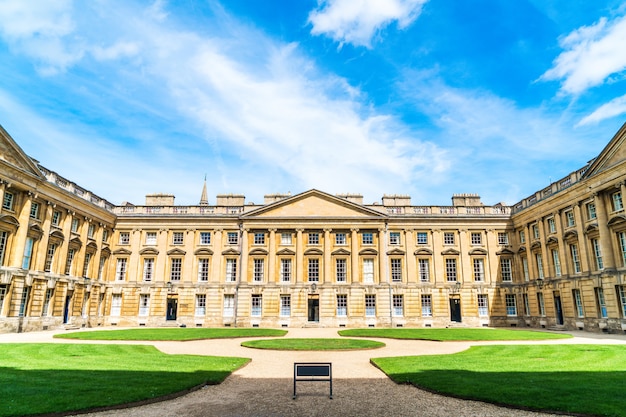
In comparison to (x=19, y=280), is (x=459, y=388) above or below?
below

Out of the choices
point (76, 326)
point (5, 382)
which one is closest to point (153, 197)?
point (76, 326)

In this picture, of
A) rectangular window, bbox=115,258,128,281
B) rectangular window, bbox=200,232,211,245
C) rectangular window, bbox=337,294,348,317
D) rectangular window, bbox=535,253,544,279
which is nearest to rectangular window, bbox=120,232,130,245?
rectangular window, bbox=115,258,128,281

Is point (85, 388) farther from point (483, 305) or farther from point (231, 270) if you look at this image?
point (483, 305)

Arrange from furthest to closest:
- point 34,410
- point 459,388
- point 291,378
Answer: point 291,378 < point 459,388 < point 34,410

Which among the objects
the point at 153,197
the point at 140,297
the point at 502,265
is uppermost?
the point at 153,197

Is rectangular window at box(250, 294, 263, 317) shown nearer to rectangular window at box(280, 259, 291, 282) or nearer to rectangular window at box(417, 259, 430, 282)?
rectangular window at box(280, 259, 291, 282)

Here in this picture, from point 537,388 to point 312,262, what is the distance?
31261mm

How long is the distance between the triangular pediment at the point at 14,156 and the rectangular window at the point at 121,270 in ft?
46.6

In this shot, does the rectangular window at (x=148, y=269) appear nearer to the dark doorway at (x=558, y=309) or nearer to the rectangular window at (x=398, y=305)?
the rectangular window at (x=398, y=305)

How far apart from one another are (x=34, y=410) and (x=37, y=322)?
26438 millimetres

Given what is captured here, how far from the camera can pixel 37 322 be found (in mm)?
29422

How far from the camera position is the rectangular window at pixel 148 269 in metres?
40.8

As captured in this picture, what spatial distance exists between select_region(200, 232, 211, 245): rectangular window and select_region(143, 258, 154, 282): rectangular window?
550 cm

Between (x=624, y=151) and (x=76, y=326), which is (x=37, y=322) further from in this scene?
(x=624, y=151)
